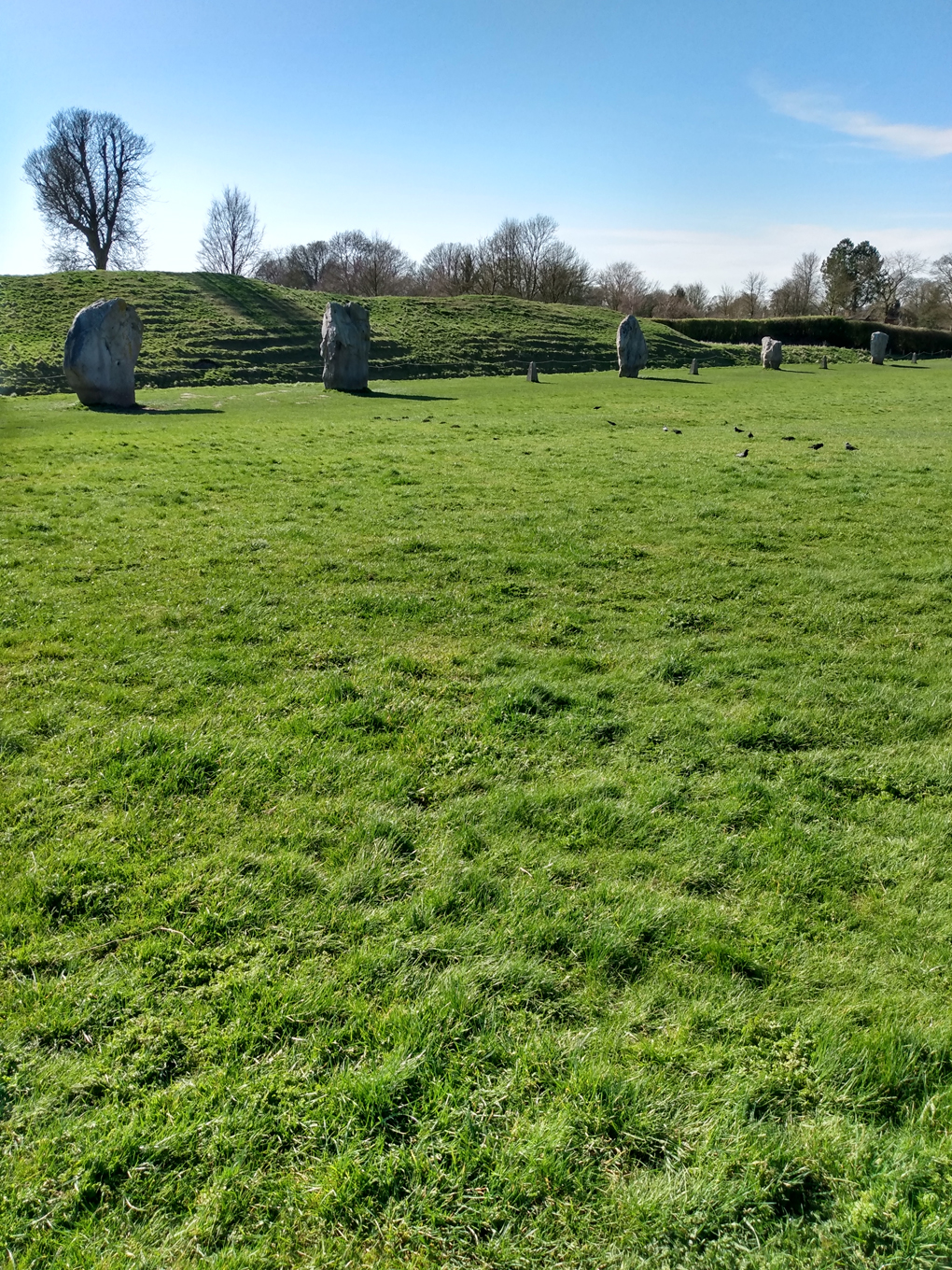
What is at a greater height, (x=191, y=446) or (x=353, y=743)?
(x=191, y=446)

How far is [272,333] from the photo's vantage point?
4472 centimetres

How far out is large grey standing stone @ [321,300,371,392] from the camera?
94.8 feet

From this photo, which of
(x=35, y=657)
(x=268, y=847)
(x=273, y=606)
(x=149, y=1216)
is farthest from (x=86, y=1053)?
(x=273, y=606)

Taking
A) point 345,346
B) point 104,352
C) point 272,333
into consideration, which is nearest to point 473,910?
point 104,352

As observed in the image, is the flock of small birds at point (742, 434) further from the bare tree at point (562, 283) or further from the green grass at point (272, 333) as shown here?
the bare tree at point (562, 283)

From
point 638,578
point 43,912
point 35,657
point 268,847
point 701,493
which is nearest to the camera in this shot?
point 43,912

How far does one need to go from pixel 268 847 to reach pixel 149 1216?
1852 millimetres

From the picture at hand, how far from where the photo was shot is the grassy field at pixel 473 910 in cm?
254

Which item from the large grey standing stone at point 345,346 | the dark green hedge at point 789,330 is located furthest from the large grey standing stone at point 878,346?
the large grey standing stone at point 345,346

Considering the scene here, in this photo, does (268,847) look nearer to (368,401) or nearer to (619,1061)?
(619,1061)

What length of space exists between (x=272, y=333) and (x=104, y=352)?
22218 mm

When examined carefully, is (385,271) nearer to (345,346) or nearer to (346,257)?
(346,257)

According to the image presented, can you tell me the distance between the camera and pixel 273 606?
7590 millimetres

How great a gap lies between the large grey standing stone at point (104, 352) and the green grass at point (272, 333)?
1015 centimetres
